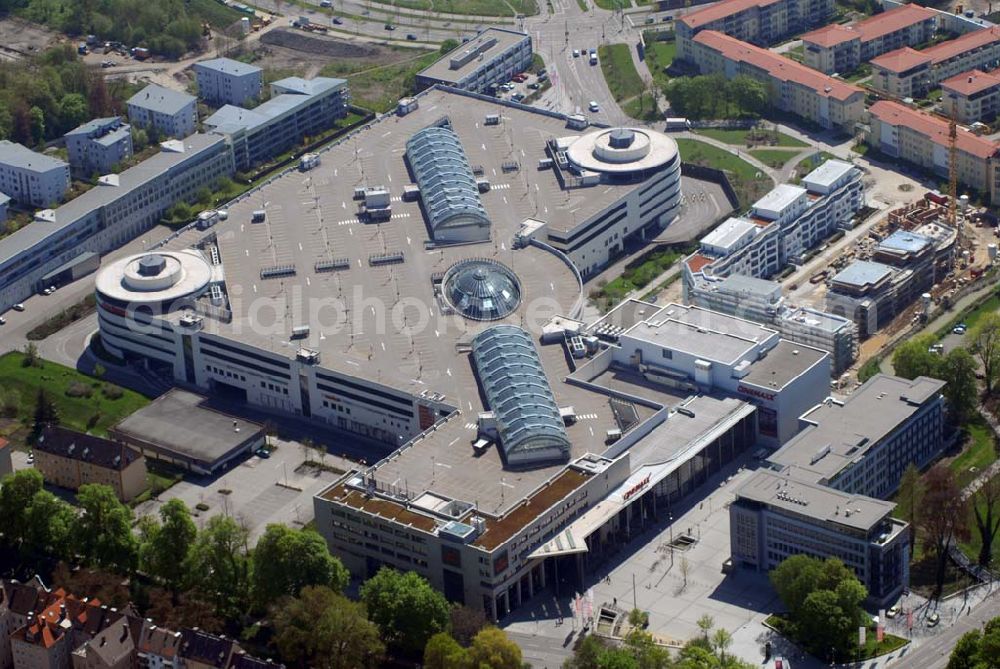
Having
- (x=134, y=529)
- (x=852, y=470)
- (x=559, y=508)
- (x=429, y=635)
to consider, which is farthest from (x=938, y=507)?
(x=134, y=529)

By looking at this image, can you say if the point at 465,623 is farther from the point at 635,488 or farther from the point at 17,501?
the point at 17,501

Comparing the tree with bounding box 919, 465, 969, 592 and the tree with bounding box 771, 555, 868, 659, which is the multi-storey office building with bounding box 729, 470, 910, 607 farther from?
the tree with bounding box 771, 555, 868, 659

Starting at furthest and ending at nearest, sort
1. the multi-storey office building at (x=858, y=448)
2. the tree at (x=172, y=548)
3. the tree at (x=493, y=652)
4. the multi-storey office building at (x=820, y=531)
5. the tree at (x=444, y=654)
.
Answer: the multi-storey office building at (x=858, y=448)
the tree at (x=172, y=548)
the multi-storey office building at (x=820, y=531)
the tree at (x=444, y=654)
the tree at (x=493, y=652)

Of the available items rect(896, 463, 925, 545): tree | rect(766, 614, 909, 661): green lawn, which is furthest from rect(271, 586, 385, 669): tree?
rect(896, 463, 925, 545): tree

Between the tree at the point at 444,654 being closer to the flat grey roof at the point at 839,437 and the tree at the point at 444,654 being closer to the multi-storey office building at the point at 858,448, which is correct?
the multi-storey office building at the point at 858,448

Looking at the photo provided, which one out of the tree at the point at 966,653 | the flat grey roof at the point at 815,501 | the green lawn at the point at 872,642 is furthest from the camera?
A: the flat grey roof at the point at 815,501

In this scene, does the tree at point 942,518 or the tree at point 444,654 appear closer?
the tree at point 444,654

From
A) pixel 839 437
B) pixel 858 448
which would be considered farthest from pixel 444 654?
Result: pixel 839 437

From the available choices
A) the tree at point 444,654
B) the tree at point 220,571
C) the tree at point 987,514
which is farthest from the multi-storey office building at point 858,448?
the tree at point 220,571
